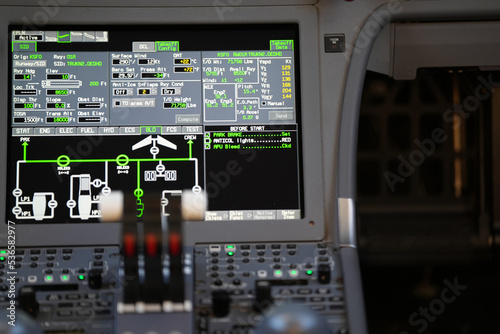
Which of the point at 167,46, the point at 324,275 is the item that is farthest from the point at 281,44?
the point at 324,275

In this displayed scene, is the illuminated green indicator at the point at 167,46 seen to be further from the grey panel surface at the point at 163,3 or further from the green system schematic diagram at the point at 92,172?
the green system schematic diagram at the point at 92,172

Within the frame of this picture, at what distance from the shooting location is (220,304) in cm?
144

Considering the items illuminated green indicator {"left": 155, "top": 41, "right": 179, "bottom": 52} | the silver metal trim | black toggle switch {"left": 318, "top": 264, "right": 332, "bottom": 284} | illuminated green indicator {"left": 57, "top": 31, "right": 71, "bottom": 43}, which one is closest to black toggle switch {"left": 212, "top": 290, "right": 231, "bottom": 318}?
black toggle switch {"left": 318, "top": 264, "right": 332, "bottom": 284}

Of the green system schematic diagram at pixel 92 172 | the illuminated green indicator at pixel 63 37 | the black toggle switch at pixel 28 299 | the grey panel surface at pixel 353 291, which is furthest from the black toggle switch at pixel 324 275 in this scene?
A: the illuminated green indicator at pixel 63 37

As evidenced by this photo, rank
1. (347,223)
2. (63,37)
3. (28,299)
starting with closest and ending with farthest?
(28,299)
(347,223)
(63,37)

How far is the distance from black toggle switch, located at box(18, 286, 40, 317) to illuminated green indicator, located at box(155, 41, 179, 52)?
669 mm

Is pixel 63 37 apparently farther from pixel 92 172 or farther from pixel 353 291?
pixel 353 291

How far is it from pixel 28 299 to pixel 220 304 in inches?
15.8

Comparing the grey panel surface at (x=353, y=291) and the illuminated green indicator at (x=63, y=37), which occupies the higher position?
the illuminated green indicator at (x=63, y=37)

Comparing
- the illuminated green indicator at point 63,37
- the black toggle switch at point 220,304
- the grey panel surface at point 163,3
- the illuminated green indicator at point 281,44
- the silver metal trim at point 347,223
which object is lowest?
the black toggle switch at point 220,304

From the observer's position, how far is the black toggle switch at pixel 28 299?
1.42 m

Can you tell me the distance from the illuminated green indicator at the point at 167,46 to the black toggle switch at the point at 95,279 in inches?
23.1

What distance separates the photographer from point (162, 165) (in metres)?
1.66

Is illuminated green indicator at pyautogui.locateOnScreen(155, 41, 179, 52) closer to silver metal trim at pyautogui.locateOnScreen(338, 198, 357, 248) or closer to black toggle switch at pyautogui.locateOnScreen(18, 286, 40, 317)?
silver metal trim at pyautogui.locateOnScreen(338, 198, 357, 248)
